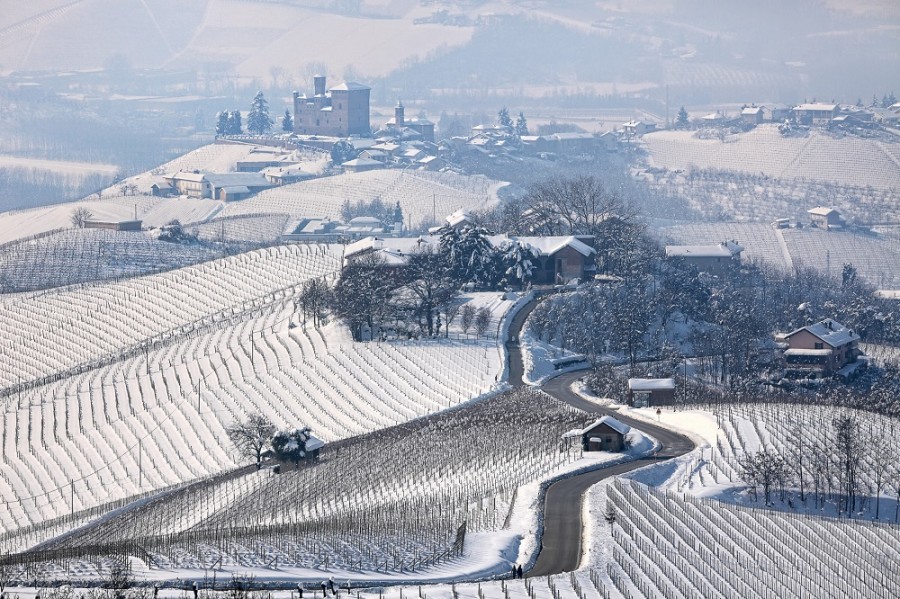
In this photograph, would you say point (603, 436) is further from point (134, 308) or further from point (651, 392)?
point (134, 308)

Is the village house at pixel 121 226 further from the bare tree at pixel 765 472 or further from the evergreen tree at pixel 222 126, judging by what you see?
the bare tree at pixel 765 472

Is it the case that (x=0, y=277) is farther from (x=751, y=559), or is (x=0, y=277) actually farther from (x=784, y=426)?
(x=751, y=559)

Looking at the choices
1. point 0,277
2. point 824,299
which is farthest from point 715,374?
point 0,277

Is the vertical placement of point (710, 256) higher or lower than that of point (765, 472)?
lower

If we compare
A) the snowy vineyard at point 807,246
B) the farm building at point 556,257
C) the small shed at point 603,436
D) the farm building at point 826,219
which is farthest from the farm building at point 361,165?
the small shed at point 603,436

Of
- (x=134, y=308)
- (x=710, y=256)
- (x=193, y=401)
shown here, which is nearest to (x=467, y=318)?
(x=193, y=401)

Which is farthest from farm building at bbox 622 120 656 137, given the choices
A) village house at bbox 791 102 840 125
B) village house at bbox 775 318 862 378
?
village house at bbox 775 318 862 378
